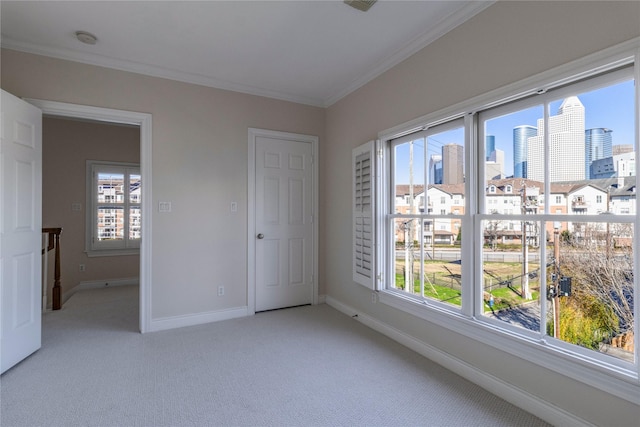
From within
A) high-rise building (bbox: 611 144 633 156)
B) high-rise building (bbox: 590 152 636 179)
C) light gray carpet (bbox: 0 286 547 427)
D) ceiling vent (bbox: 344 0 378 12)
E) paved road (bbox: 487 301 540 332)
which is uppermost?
ceiling vent (bbox: 344 0 378 12)

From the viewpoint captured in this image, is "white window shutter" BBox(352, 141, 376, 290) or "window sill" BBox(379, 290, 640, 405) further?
"white window shutter" BBox(352, 141, 376, 290)

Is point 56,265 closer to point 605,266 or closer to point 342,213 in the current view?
point 342,213

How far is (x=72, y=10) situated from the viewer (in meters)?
2.29

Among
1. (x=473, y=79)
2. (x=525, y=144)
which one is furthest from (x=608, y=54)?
(x=473, y=79)

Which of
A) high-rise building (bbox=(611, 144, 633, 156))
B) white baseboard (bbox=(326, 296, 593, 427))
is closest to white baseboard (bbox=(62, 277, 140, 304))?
white baseboard (bbox=(326, 296, 593, 427))

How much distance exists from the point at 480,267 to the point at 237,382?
1.94 metres

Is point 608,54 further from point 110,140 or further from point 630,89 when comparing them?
point 110,140

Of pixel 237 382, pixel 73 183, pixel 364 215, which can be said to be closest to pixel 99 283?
pixel 73 183

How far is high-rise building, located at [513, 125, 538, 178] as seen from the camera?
1982 mm

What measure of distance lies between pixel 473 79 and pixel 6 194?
356 cm

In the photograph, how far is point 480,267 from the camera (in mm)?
2238

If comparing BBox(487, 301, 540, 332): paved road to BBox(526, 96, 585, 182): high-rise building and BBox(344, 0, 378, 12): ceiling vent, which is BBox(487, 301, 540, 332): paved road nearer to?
BBox(526, 96, 585, 182): high-rise building

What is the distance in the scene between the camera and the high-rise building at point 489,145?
219cm

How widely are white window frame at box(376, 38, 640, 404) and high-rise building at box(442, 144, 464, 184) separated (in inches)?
5.0
